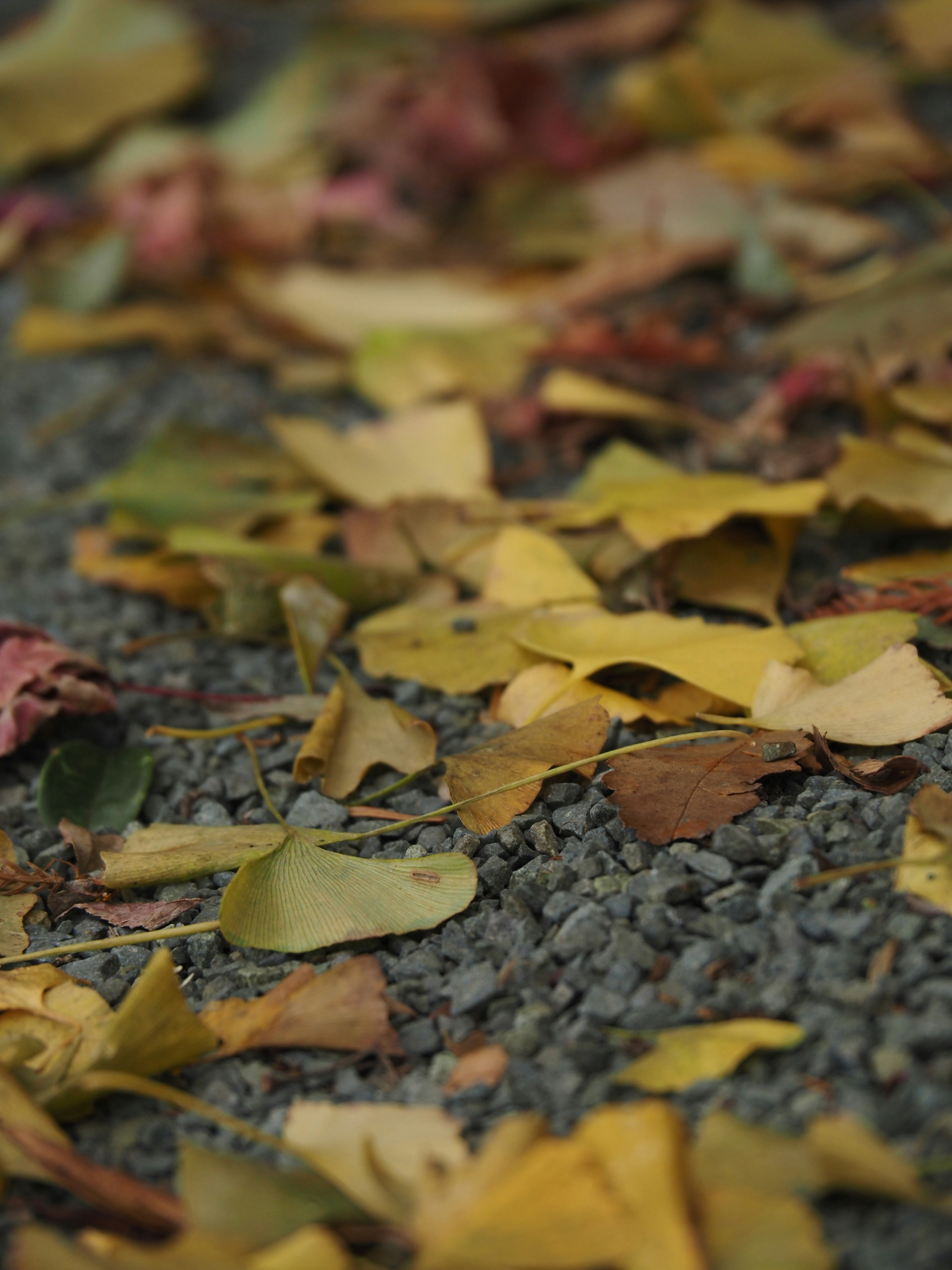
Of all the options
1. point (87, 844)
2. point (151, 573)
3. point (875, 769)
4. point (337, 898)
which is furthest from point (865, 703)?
point (151, 573)

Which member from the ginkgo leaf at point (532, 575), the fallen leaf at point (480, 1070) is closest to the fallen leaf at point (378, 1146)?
the fallen leaf at point (480, 1070)

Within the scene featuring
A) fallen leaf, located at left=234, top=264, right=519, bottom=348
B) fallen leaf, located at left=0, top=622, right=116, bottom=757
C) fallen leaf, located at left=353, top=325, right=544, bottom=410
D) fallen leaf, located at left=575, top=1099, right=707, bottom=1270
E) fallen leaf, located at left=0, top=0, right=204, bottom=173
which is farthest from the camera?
fallen leaf, located at left=0, top=0, right=204, bottom=173

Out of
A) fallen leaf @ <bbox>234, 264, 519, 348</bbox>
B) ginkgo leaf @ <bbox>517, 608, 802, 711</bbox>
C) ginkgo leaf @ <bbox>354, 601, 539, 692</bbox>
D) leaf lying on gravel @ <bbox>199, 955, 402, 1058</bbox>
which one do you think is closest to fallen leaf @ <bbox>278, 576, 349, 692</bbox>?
ginkgo leaf @ <bbox>354, 601, 539, 692</bbox>

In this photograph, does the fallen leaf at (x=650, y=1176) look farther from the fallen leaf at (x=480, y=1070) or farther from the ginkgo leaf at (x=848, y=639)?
the ginkgo leaf at (x=848, y=639)

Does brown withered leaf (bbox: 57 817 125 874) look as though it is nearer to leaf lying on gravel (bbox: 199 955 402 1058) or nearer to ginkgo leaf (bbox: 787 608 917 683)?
leaf lying on gravel (bbox: 199 955 402 1058)

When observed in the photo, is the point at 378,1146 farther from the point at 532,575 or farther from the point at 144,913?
the point at 532,575

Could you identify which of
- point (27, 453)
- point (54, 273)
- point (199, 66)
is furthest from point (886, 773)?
point (199, 66)

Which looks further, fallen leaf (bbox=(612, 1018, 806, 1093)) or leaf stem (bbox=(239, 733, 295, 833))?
Answer: leaf stem (bbox=(239, 733, 295, 833))
